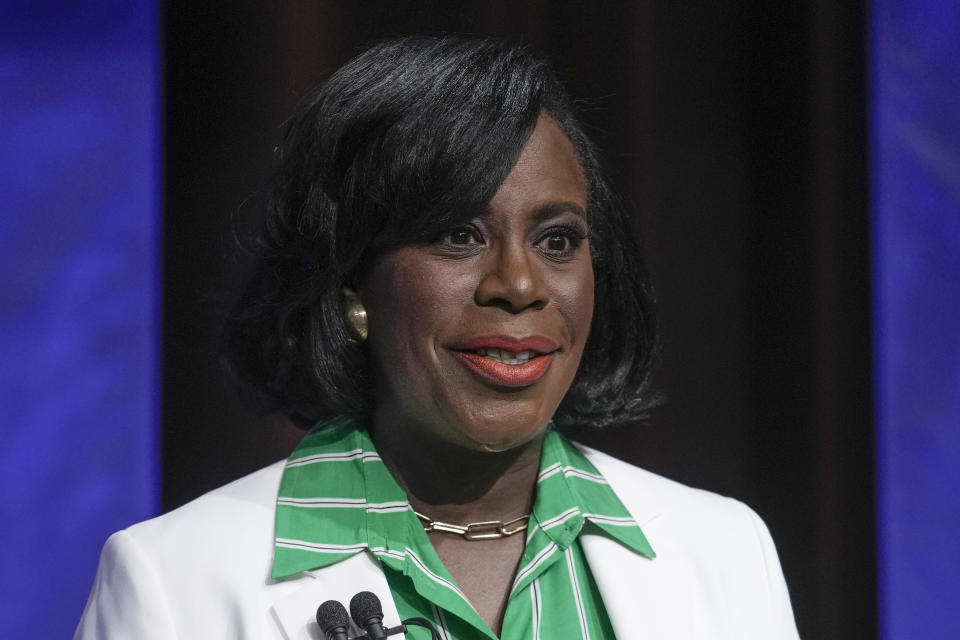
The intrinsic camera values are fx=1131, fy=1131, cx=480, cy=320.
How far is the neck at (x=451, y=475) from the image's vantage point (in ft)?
5.51

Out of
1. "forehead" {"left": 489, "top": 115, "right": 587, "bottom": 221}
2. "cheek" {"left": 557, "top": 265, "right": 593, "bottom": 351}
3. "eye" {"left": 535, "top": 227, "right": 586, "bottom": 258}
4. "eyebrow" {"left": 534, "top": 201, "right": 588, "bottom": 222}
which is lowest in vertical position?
"cheek" {"left": 557, "top": 265, "right": 593, "bottom": 351}

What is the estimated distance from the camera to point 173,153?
210cm

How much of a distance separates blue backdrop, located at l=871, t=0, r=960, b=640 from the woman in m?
0.54

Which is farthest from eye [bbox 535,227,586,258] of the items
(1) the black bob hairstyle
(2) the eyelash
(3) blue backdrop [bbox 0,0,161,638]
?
(3) blue backdrop [bbox 0,0,161,638]

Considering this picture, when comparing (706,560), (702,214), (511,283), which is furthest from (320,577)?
(702,214)

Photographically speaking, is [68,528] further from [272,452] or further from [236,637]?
[236,637]

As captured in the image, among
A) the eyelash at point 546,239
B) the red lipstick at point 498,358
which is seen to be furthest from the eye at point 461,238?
the red lipstick at point 498,358

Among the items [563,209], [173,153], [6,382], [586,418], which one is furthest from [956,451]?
[6,382]

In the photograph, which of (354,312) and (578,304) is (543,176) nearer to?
(578,304)

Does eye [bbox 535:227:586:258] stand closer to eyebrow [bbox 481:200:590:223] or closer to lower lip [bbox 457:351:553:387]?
eyebrow [bbox 481:200:590:223]

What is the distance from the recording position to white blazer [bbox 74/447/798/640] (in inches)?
59.4

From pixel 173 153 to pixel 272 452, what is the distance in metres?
0.59

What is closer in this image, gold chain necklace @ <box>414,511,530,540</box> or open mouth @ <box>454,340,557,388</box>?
open mouth @ <box>454,340,557,388</box>

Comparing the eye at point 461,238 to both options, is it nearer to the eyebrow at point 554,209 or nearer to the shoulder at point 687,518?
the eyebrow at point 554,209
